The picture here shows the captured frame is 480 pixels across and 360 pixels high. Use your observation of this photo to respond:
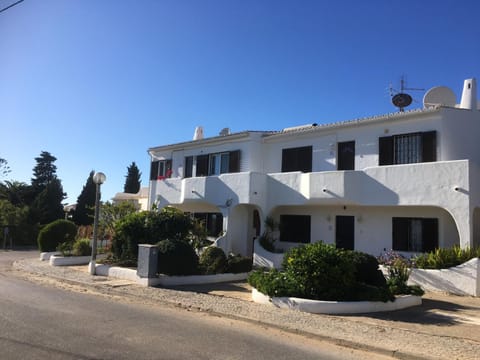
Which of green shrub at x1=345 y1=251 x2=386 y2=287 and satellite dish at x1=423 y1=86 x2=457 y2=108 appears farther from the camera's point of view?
satellite dish at x1=423 y1=86 x2=457 y2=108

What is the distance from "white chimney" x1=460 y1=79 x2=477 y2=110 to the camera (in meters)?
17.6

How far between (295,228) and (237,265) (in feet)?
19.2

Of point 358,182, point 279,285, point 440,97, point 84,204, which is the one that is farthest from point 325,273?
point 84,204

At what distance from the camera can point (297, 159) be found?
826 inches

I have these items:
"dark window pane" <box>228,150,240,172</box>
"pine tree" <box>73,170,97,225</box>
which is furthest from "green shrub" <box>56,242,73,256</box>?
"pine tree" <box>73,170,97,225</box>

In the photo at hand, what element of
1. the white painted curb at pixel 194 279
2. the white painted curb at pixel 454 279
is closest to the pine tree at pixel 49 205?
the white painted curb at pixel 194 279

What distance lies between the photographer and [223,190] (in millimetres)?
21656

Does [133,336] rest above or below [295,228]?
below

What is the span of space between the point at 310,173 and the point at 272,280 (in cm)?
830

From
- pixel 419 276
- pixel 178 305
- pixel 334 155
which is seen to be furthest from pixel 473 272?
pixel 178 305

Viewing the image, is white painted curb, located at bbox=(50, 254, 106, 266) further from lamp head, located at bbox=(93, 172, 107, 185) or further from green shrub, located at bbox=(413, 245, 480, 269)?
green shrub, located at bbox=(413, 245, 480, 269)

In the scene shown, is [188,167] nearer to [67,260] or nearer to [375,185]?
[67,260]

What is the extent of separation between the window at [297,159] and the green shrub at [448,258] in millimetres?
7365

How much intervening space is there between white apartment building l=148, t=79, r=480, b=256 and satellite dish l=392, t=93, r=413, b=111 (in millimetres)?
2339
